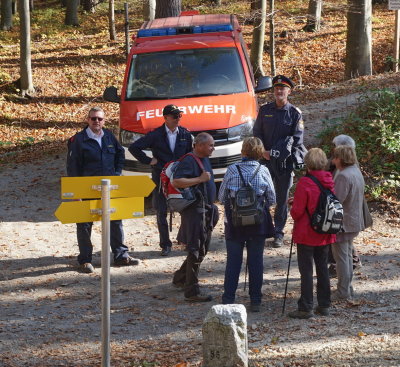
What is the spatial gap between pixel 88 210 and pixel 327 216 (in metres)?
2.56

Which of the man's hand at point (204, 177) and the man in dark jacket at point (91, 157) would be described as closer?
the man's hand at point (204, 177)

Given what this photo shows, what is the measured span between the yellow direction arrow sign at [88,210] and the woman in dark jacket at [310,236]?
2074mm

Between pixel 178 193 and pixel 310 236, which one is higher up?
pixel 178 193

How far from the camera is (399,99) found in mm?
13570

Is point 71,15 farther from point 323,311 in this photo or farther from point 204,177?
point 323,311

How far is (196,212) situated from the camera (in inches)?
311

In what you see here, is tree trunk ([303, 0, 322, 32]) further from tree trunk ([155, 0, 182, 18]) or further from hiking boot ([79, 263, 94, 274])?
hiking boot ([79, 263, 94, 274])

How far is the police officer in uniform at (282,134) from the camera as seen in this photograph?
9578mm

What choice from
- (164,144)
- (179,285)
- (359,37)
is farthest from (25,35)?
(179,285)

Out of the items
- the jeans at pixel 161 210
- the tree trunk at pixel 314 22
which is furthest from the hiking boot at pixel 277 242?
the tree trunk at pixel 314 22

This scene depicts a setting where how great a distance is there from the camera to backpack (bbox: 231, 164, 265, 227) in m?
7.25

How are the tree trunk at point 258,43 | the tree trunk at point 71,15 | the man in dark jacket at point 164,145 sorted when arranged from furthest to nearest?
1. the tree trunk at point 71,15
2. the tree trunk at point 258,43
3. the man in dark jacket at point 164,145

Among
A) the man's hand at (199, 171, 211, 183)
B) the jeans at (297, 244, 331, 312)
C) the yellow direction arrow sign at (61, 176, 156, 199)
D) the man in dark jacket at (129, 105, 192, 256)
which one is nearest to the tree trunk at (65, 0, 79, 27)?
the man in dark jacket at (129, 105, 192, 256)

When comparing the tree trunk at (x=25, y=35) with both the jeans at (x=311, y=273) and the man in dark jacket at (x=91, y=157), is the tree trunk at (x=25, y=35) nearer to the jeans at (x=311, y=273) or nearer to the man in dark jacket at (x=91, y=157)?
the man in dark jacket at (x=91, y=157)
